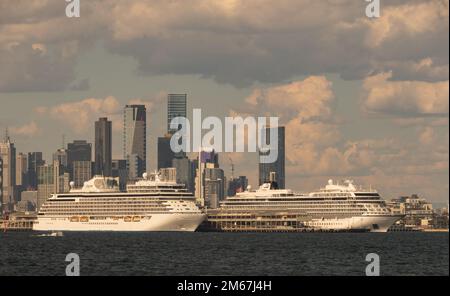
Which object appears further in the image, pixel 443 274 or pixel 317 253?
pixel 317 253

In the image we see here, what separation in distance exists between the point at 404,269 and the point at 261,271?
16908mm

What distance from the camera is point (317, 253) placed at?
527 feet

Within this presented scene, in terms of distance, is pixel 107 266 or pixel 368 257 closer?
pixel 107 266

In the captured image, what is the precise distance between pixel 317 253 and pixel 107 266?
145ft

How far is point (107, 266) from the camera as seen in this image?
124m
